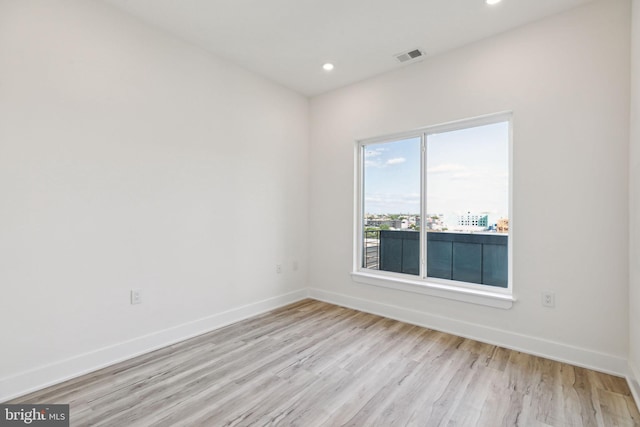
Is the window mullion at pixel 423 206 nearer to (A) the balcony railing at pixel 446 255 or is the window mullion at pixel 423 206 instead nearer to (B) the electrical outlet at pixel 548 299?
(A) the balcony railing at pixel 446 255

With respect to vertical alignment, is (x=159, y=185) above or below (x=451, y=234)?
above

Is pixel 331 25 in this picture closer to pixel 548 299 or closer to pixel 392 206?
pixel 392 206

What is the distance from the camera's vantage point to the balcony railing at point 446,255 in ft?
9.27

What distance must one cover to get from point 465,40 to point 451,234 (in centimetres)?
186

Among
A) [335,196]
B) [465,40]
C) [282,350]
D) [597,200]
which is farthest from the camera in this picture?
[335,196]

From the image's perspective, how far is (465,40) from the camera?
2.77 meters

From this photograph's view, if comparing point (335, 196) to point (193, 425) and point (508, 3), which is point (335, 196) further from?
point (193, 425)

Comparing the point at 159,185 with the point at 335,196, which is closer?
the point at 159,185

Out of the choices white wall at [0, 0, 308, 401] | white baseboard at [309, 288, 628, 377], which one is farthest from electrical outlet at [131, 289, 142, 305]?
white baseboard at [309, 288, 628, 377]

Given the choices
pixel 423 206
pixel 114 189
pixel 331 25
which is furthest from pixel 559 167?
pixel 114 189

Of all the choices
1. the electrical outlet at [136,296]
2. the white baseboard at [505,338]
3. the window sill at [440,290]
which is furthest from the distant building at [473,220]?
the electrical outlet at [136,296]

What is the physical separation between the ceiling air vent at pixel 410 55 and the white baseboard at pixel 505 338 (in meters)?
2.64

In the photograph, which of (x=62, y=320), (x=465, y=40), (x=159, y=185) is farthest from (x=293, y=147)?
(x=62, y=320)

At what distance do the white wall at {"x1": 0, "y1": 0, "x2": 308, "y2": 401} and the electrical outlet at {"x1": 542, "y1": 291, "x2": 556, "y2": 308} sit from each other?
2.75 meters
